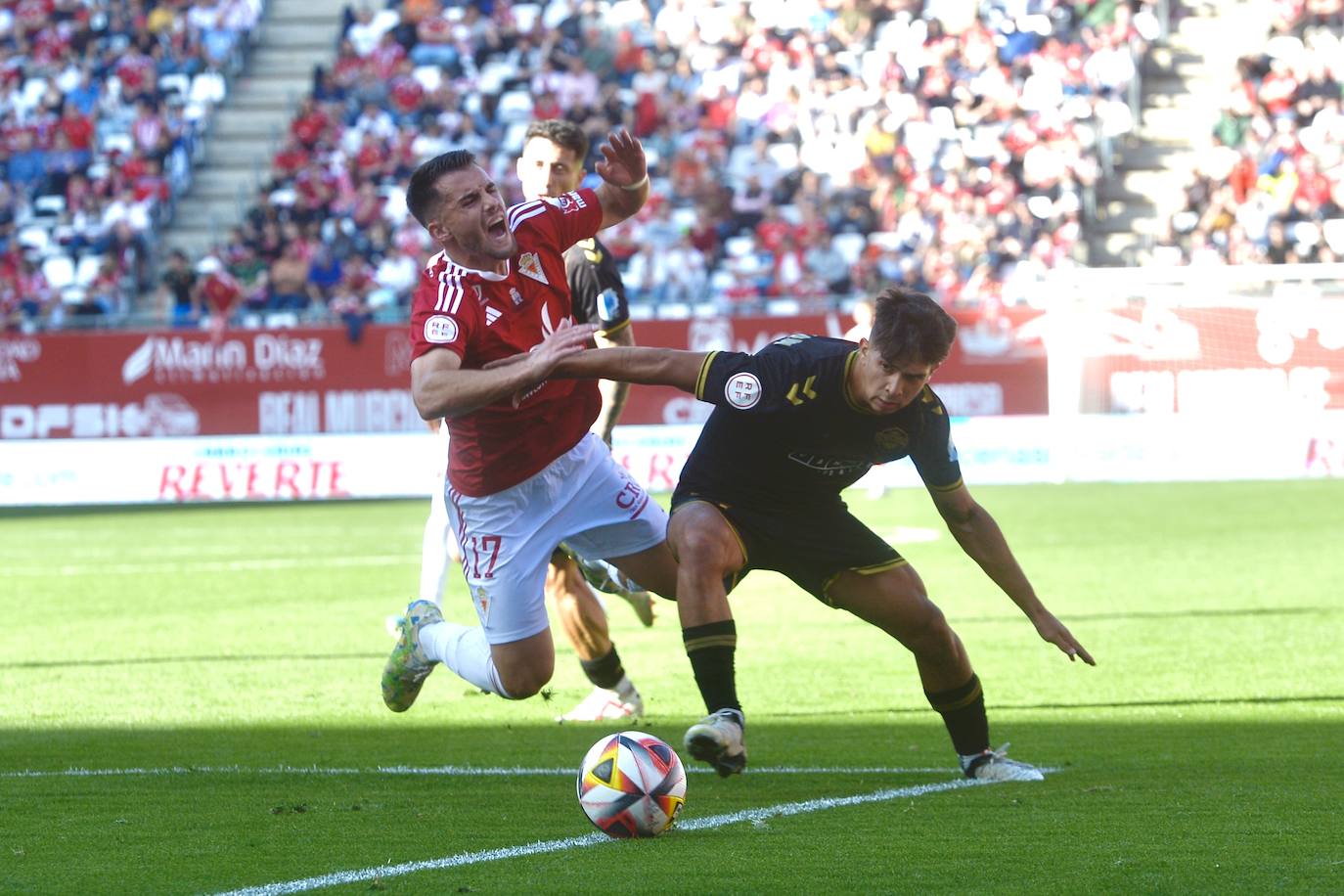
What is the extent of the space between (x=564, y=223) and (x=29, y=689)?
4321mm

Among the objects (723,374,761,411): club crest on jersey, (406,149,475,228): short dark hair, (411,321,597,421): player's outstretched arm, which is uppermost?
(406,149,475,228): short dark hair

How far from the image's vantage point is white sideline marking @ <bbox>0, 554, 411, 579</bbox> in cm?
1563

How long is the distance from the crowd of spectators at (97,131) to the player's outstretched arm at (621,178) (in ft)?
63.9

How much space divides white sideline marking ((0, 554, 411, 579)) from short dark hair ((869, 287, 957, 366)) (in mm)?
10321

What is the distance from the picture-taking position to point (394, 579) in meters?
14.6

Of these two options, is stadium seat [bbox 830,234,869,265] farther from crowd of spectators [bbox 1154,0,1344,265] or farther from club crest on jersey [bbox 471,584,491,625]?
club crest on jersey [bbox 471,584,491,625]

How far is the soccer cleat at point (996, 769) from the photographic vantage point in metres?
6.62

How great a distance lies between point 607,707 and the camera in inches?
328

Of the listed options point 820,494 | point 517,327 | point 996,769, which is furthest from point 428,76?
point 996,769

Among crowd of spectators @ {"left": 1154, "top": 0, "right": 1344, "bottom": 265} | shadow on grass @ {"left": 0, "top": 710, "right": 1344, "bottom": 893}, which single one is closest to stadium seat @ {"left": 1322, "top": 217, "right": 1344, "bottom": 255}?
crowd of spectators @ {"left": 1154, "top": 0, "right": 1344, "bottom": 265}

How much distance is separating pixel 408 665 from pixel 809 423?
187 centimetres

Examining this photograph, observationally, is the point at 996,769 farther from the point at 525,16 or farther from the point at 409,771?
the point at 525,16

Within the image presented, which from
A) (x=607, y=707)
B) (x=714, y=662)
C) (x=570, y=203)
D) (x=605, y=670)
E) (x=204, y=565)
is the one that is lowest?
(x=204, y=565)

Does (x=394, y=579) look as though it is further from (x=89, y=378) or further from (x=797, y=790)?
(x=89, y=378)
